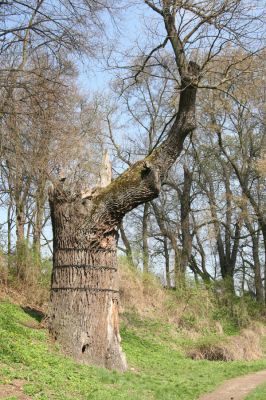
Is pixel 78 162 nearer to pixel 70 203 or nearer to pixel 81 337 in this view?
pixel 70 203

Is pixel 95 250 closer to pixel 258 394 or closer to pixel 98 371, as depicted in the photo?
pixel 98 371

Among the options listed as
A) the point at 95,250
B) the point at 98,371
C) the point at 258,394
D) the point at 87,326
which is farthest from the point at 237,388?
the point at 95,250

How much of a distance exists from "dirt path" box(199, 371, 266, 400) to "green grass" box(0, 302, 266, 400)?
26 centimetres

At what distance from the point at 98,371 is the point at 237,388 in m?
3.08

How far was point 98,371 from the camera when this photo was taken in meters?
10.3

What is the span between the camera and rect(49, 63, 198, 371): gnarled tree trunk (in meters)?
11.0

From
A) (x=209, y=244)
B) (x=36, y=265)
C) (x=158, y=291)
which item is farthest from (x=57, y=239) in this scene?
(x=209, y=244)

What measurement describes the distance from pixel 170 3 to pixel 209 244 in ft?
76.9

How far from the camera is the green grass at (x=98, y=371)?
314 inches

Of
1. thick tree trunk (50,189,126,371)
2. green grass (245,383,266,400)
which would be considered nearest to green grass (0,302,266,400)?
thick tree trunk (50,189,126,371)

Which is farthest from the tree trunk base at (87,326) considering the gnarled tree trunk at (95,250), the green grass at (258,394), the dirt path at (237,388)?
the green grass at (258,394)

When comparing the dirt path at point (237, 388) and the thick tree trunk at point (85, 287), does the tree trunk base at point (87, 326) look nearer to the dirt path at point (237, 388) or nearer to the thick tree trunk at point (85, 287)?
the thick tree trunk at point (85, 287)

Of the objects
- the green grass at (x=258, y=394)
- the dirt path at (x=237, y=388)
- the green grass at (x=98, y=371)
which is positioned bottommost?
the dirt path at (x=237, y=388)

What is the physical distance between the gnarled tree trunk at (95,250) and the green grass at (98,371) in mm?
532
